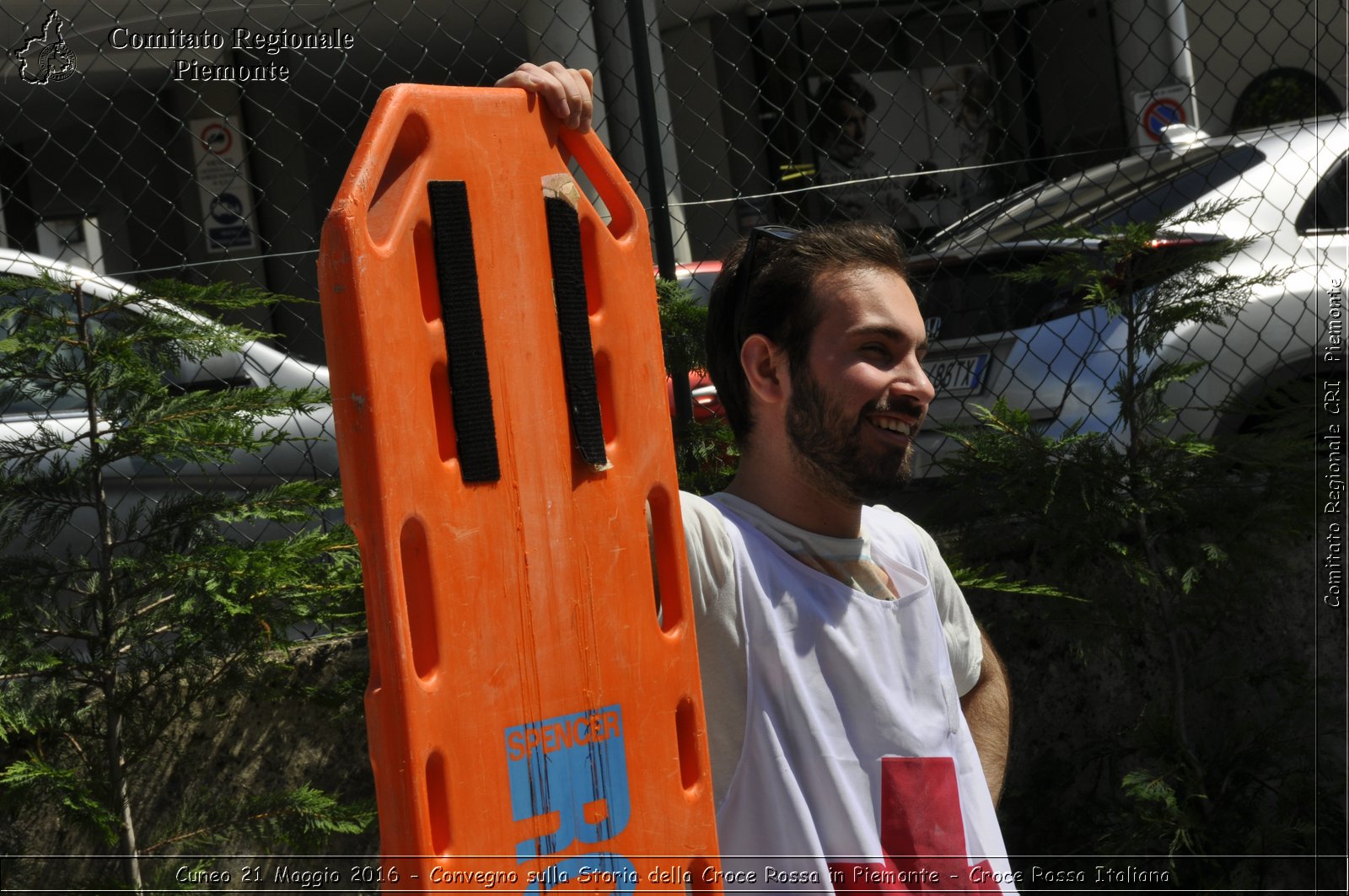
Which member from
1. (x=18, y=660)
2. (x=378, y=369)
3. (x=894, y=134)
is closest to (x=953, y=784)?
(x=378, y=369)

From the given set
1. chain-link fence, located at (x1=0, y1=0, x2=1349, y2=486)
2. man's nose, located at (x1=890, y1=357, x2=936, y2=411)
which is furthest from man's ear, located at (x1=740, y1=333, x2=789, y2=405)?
chain-link fence, located at (x1=0, y1=0, x2=1349, y2=486)

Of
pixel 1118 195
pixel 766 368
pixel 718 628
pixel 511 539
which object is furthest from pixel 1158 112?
pixel 511 539

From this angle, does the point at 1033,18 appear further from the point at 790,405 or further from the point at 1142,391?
the point at 790,405

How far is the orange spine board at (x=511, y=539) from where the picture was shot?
1.54m

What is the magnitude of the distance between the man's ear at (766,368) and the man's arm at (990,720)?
1.99 ft

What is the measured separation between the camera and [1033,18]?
1492 cm

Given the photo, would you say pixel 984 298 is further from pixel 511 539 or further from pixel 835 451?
pixel 511 539

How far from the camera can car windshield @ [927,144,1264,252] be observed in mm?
5004

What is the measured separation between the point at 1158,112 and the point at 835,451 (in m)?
7.42

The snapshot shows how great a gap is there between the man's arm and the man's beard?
0.46m

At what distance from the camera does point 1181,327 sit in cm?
452

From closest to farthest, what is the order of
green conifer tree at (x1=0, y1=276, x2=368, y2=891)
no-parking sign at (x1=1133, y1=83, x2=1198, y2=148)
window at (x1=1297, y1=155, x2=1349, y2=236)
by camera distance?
1. green conifer tree at (x1=0, y1=276, x2=368, y2=891)
2. window at (x1=1297, y1=155, x2=1349, y2=236)
3. no-parking sign at (x1=1133, y1=83, x2=1198, y2=148)

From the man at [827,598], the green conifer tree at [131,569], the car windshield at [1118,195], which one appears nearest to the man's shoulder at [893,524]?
the man at [827,598]

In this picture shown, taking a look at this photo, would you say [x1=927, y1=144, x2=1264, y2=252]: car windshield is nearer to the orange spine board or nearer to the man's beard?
the man's beard
